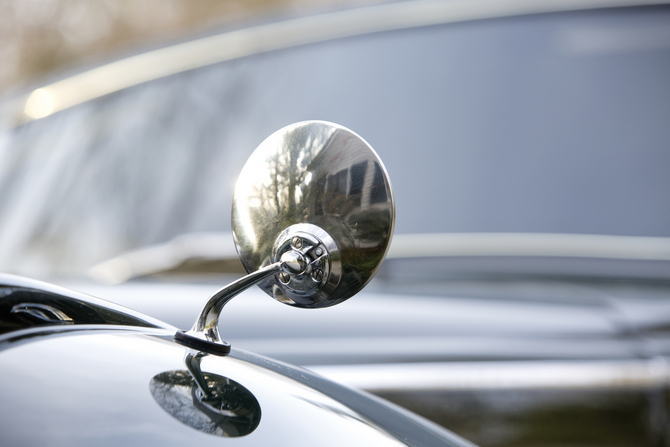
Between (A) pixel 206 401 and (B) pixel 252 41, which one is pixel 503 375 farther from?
(B) pixel 252 41

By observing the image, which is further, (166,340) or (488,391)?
(488,391)

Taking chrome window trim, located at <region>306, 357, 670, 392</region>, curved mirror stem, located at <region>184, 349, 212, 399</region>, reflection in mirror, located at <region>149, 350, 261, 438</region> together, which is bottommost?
reflection in mirror, located at <region>149, 350, 261, 438</region>

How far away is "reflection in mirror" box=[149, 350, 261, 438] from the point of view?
736 mm

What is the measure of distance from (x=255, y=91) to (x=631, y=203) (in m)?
1.40

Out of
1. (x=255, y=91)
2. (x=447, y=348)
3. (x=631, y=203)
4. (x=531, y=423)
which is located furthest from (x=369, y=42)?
(x=531, y=423)

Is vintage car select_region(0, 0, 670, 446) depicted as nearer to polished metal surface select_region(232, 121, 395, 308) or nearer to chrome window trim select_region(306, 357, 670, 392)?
chrome window trim select_region(306, 357, 670, 392)

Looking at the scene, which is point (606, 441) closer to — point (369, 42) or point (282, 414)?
point (282, 414)

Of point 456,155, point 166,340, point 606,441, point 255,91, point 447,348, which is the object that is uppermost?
point 255,91

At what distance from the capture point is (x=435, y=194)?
220cm

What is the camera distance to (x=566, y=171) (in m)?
2.21

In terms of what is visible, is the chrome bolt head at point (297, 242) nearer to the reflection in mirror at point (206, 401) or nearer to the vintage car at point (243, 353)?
the vintage car at point (243, 353)

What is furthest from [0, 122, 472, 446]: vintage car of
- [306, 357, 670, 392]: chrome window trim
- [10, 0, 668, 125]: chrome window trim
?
[10, 0, 668, 125]: chrome window trim

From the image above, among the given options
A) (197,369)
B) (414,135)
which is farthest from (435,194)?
(197,369)

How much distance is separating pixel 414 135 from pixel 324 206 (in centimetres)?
148
